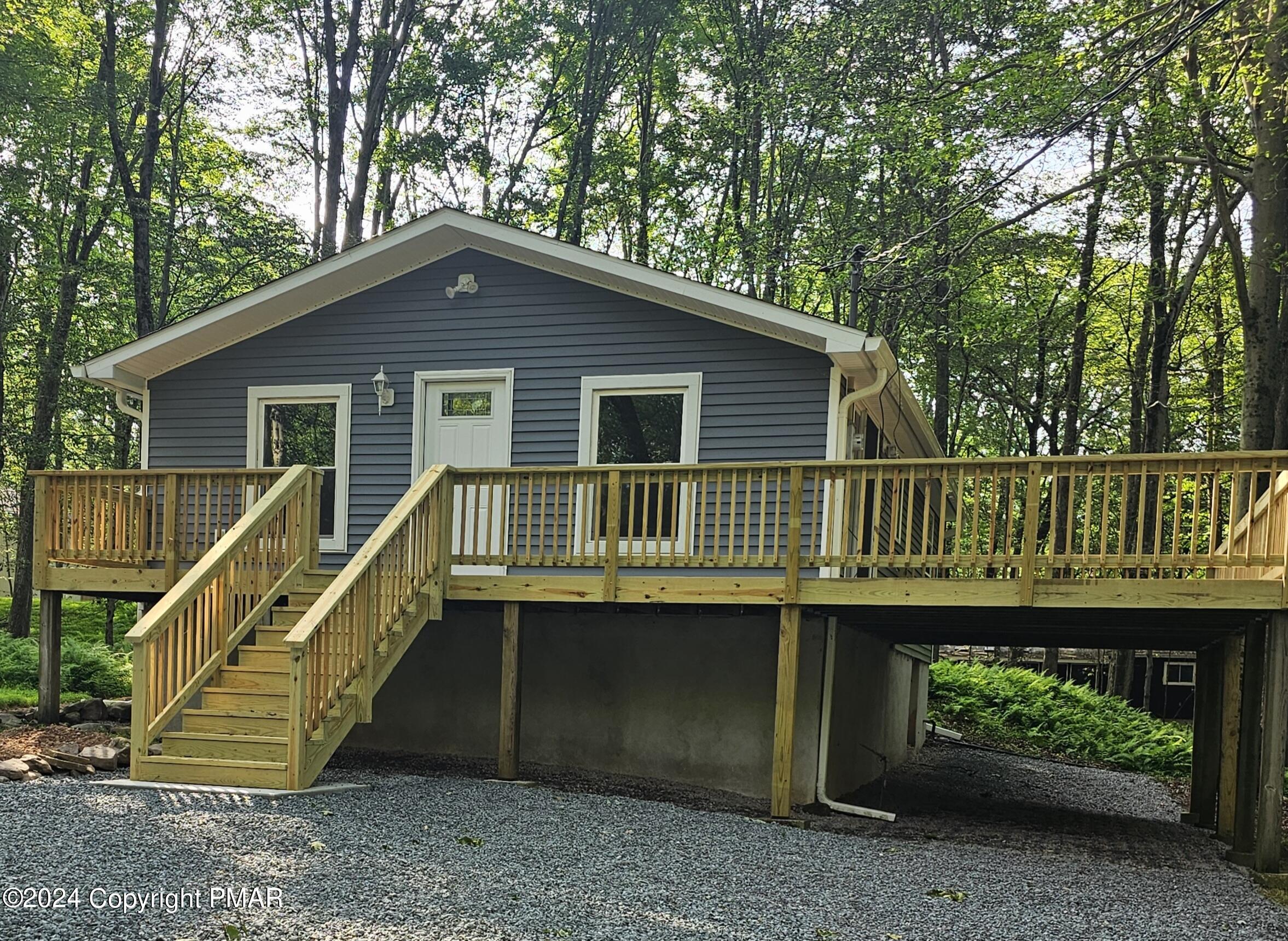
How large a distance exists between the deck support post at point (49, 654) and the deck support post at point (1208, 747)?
11146mm

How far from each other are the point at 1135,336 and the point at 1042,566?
769 inches

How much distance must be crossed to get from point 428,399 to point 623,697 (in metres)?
3.55

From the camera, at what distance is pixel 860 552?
8914mm

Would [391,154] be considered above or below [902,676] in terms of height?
above

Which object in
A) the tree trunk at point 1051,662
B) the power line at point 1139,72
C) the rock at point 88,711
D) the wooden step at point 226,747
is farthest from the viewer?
the tree trunk at point 1051,662

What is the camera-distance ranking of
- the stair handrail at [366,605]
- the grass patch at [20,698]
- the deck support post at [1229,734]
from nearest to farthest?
1. the stair handrail at [366,605]
2. the deck support post at [1229,734]
3. the grass patch at [20,698]

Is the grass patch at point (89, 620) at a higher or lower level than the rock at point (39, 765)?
lower

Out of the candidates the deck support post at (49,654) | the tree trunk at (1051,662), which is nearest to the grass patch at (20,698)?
the deck support post at (49,654)

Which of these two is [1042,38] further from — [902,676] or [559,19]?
[559,19]

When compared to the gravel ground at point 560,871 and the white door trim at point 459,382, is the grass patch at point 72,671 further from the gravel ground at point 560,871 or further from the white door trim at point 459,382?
the gravel ground at point 560,871

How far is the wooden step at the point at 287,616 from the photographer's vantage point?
9.82 metres

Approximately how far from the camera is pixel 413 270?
11.9m

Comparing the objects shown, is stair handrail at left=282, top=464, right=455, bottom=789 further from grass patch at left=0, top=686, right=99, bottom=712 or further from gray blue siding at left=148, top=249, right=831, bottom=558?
grass patch at left=0, top=686, right=99, bottom=712

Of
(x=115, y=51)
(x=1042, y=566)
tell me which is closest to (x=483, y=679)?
(x=1042, y=566)
